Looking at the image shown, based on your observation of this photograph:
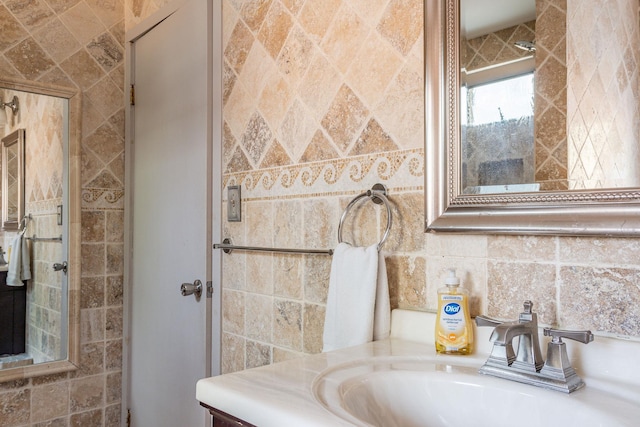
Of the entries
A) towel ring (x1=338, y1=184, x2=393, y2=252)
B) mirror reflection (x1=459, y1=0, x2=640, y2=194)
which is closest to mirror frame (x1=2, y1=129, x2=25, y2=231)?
towel ring (x1=338, y1=184, x2=393, y2=252)

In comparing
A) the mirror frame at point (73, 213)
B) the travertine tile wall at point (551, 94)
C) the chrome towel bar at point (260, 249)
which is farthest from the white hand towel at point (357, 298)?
the mirror frame at point (73, 213)

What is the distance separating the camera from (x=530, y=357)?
2.70ft

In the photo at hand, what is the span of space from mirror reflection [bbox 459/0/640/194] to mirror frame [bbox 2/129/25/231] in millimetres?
1719

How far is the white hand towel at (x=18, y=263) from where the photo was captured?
77.9 inches

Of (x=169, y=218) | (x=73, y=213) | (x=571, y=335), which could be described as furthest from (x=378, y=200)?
(x=73, y=213)

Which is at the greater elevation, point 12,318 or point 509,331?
point 509,331

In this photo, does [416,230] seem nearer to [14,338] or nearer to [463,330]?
[463,330]

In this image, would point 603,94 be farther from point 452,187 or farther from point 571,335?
point 571,335

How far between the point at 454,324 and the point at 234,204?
92 centimetres

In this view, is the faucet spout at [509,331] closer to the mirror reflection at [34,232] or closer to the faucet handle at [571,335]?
the faucet handle at [571,335]

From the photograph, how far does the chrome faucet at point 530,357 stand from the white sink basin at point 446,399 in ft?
0.05

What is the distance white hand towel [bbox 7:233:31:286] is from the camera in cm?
198

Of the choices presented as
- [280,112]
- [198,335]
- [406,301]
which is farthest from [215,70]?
[406,301]

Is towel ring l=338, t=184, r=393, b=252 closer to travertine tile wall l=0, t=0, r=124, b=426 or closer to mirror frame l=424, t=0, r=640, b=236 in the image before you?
mirror frame l=424, t=0, r=640, b=236
